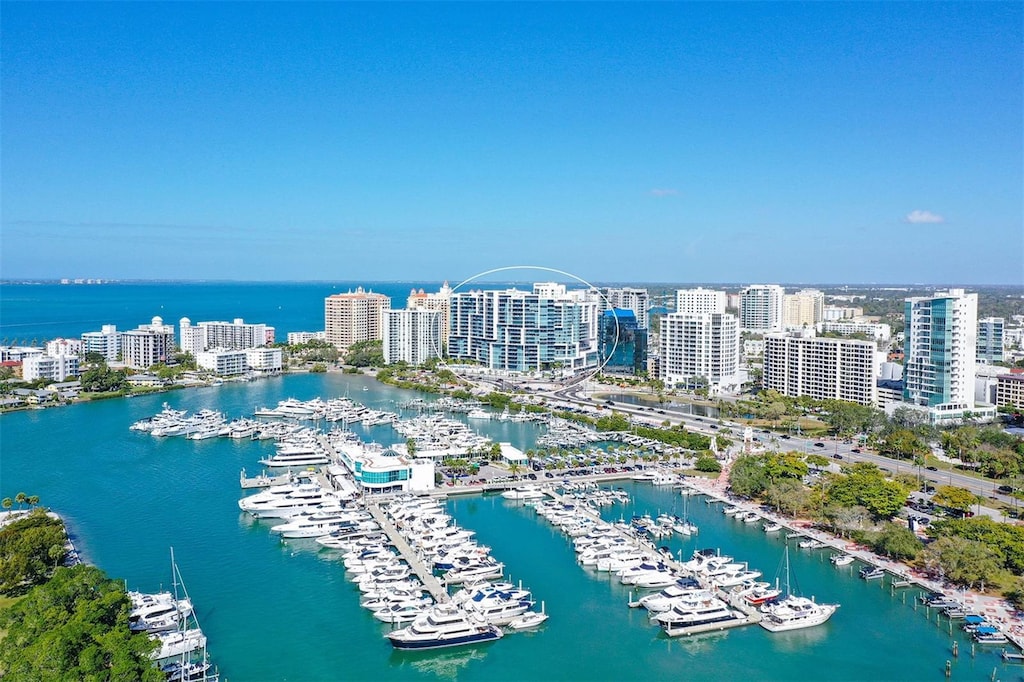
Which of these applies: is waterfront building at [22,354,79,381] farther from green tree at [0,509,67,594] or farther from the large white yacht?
the large white yacht

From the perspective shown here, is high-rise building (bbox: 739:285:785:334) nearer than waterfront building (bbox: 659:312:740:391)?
No

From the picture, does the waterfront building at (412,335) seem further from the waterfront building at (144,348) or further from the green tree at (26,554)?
the green tree at (26,554)

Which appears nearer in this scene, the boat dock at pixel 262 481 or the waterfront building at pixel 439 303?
the boat dock at pixel 262 481

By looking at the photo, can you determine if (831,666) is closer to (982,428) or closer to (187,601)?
(187,601)

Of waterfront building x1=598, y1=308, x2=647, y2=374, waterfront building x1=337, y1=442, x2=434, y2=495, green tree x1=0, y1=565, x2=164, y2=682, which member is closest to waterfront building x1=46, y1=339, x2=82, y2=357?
waterfront building x1=337, y1=442, x2=434, y2=495

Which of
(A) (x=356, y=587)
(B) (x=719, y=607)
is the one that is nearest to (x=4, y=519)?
(A) (x=356, y=587)

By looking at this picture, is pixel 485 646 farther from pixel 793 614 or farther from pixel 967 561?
pixel 967 561

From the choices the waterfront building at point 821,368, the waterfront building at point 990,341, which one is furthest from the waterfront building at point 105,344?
the waterfront building at point 990,341
